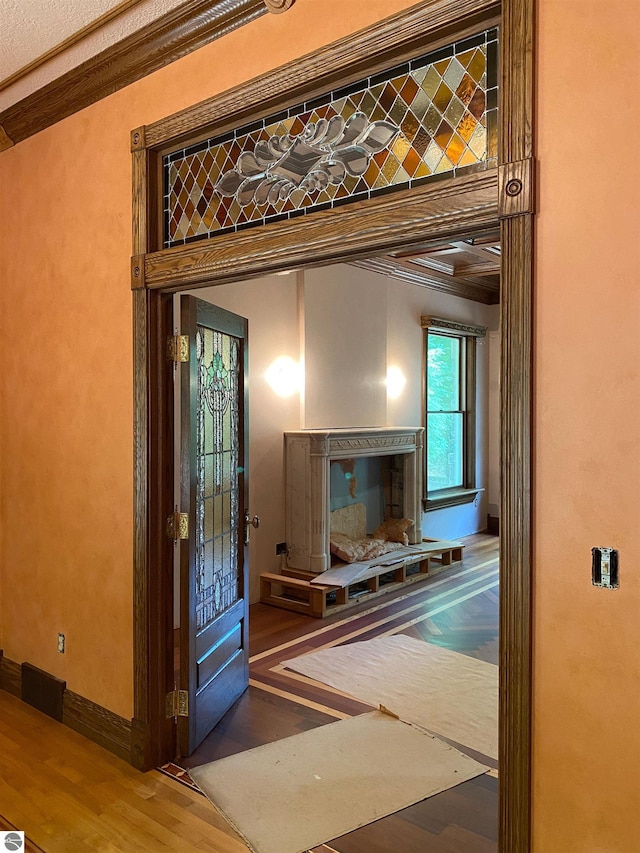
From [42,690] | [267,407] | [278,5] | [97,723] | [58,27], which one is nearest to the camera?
[278,5]

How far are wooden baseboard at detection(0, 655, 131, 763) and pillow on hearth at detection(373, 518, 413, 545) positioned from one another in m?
3.74

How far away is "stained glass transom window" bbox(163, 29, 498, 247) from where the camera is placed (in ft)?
6.59

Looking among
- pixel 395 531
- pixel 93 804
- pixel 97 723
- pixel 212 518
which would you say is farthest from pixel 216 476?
pixel 395 531

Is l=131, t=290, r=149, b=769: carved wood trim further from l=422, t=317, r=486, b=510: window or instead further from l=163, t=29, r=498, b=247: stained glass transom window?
l=422, t=317, r=486, b=510: window

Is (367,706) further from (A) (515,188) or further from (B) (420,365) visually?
(B) (420,365)

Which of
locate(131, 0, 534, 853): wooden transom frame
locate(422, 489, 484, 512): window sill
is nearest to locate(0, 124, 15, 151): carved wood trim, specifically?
locate(131, 0, 534, 853): wooden transom frame

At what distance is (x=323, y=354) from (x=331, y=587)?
203 cm

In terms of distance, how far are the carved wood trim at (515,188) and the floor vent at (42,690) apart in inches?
116

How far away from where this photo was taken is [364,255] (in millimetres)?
2279

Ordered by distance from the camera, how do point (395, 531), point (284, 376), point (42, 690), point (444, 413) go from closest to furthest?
1. point (42, 690)
2. point (284, 376)
3. point (395, 531)
4. point (444, 413)

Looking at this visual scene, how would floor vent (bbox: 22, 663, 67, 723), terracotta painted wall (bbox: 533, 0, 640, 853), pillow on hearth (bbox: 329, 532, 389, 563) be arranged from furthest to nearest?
pillow on hearth (bbox: 329, 532, 389, 563) → floor vent (bbox: 22, 663, 67, 723) → terracotta painted wall (bbox: 533, 0, 640, 853)

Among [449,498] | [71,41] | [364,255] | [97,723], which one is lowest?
[97,723]

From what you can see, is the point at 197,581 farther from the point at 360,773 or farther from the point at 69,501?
the point at 360,773

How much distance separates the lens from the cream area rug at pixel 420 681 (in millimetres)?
3346
